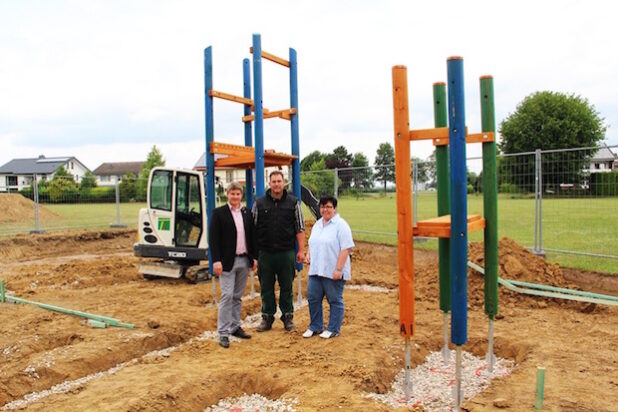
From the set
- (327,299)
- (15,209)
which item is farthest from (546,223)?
(15,209)

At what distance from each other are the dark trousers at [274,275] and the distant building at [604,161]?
17.9 feet

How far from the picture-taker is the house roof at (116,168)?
85625 mm

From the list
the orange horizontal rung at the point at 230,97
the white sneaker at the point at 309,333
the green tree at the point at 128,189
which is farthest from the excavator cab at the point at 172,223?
the green tree at the point at 128,189

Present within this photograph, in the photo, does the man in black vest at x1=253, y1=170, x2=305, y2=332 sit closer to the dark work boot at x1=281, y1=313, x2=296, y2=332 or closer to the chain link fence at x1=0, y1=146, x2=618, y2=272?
the dark work boot at x1=281, y1=313, x2=296, y2=332

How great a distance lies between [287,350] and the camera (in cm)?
545

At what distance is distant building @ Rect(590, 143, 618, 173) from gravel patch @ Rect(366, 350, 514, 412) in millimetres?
4505

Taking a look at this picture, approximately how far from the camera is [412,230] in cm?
397

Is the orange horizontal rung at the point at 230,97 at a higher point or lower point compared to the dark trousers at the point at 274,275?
higher

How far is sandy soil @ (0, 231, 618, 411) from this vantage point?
13.9ft

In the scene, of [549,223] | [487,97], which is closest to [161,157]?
[549,223]

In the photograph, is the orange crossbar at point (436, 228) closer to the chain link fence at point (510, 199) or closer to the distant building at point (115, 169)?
the chain link fence at point (510, 199)

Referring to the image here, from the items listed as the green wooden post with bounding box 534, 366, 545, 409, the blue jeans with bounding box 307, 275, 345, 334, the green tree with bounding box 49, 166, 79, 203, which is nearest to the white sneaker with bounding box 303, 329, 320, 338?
the blue jeans with bounding box 307, 275, 345, 334

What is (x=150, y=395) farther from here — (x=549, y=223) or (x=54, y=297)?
(x=549, y=223)

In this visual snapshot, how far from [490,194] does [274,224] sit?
2.62 m
